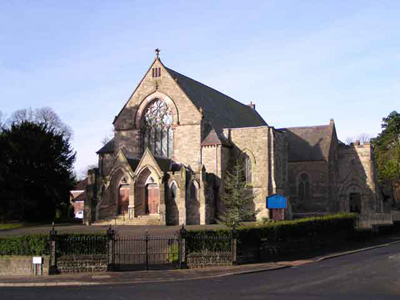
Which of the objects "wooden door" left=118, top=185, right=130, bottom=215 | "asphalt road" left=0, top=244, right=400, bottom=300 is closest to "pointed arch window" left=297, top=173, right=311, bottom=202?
"wooden door" left=118, top=185, right=130, bottom=215

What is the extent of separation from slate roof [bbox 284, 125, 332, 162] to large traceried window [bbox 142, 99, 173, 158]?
16.3 metres

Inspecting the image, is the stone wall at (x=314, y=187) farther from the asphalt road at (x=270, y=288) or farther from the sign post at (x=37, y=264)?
the sign post at (x=37, y=264)

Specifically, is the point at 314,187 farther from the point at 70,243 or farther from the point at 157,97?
the point at 70,243

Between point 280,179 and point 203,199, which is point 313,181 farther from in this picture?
point 203,199

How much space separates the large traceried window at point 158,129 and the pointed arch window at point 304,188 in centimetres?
1847

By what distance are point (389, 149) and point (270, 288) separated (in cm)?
7141

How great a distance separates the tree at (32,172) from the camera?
45969mm

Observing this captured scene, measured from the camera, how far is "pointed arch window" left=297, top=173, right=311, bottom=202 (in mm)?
56781

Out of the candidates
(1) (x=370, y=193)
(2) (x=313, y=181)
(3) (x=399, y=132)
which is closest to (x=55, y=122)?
(2) (x=313, y=181)

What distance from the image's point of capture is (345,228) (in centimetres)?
3512

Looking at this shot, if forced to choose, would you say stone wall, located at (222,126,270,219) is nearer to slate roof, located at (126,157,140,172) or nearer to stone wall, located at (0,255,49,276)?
slate roof, located at (126,157,140,172)

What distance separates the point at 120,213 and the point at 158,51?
15740 mm

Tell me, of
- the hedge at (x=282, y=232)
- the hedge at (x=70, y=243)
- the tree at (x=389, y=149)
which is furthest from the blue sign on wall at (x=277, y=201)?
the tree at (x=389, y=149)

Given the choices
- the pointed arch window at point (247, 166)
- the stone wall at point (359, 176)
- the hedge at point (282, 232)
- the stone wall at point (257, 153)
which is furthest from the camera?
the stone wall at point (359, 176)
